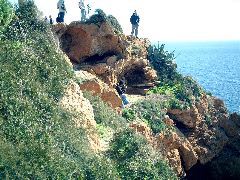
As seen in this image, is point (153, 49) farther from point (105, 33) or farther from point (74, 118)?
point (74, 118)

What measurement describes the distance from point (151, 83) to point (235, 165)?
6.86 meters

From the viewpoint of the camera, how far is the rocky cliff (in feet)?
70.0

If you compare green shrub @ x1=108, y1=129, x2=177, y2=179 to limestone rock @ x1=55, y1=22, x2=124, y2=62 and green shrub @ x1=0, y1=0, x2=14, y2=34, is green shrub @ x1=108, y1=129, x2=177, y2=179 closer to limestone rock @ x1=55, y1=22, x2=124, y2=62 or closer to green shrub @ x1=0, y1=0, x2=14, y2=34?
green shrub @ x1=0, y1=0, x2=14, y2=34

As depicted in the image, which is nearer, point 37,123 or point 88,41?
point 37,123

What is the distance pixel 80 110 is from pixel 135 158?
2.78 m

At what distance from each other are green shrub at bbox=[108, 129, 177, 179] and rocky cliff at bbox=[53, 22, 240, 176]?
4.45m

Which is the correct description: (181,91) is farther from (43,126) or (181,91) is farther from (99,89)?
(43,126)

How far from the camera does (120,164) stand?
1453cm

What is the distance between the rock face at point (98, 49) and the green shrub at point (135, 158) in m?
7.53

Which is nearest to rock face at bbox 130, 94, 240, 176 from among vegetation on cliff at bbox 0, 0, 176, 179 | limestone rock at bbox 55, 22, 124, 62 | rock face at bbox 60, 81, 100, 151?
rock face at bbox 60, 81, 100, 151

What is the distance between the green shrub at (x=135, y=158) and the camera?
14328 millimetres

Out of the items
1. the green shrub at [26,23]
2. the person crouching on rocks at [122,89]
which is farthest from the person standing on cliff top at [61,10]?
the person crouching on rocks at [122,89]

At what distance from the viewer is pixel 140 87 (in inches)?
1018

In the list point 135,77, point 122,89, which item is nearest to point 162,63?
point 135,77
